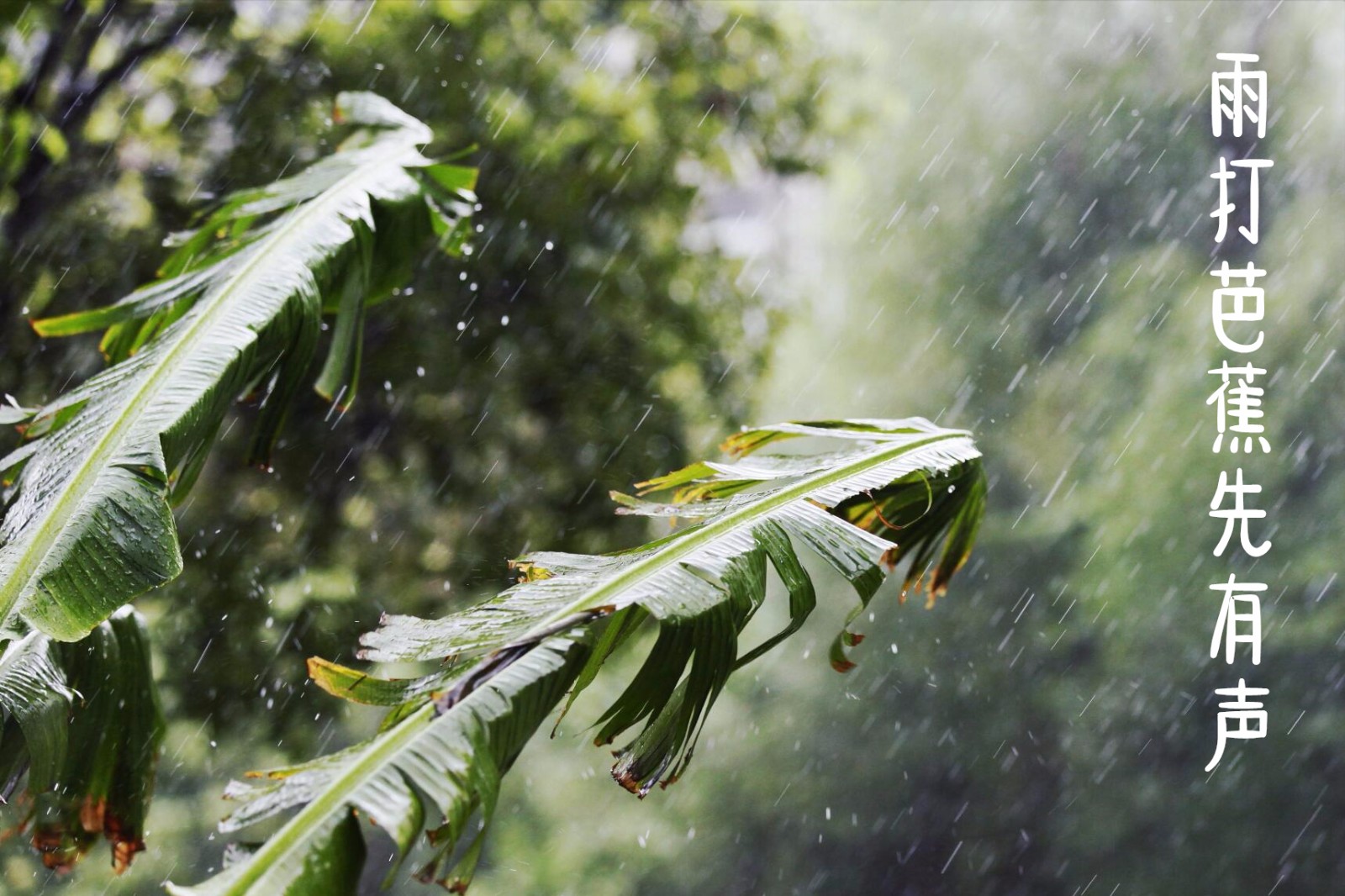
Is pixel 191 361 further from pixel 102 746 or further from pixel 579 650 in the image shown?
pixel 579 650

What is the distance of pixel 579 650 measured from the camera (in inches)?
27.9

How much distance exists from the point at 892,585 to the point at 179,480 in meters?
5.43

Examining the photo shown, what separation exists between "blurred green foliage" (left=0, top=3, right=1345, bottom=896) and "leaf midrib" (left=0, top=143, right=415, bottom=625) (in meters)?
1.94

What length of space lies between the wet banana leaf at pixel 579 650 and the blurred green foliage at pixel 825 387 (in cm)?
230

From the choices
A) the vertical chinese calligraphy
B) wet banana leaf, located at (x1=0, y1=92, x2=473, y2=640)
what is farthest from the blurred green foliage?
wet banana leaf, located at (x1=0, y1=92, x2=473, y2=640)

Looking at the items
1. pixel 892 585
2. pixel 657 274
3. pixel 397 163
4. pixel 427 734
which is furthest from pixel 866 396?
A: pixel 427 734

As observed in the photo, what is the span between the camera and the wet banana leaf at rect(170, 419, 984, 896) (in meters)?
0.60

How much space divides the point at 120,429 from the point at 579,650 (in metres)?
0.47

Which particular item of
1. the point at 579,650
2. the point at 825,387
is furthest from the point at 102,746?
the point at 825,387

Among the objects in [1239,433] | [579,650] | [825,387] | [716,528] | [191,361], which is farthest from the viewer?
[825,387]

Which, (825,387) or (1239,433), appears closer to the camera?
(1239,433)

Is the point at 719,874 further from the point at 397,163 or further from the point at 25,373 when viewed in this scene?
the point at 397,163

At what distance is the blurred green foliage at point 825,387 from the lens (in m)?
3.12

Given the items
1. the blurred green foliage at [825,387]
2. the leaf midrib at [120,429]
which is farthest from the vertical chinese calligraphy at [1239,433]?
the leaf midrib at [120,429]
